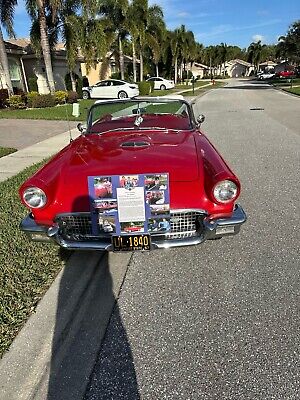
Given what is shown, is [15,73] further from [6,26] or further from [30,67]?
[6,26]

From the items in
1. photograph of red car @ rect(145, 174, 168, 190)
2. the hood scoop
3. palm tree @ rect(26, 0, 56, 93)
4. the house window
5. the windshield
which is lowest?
photograph of red car @ rect(145, 174, 168, 190)

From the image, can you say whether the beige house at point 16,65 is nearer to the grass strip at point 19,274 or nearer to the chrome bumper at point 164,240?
the grass strip at point 19,274

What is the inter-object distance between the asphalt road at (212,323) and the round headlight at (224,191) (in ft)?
2.32

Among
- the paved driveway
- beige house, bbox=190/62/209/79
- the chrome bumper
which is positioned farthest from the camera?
beige house, bbox=190/62/209/79

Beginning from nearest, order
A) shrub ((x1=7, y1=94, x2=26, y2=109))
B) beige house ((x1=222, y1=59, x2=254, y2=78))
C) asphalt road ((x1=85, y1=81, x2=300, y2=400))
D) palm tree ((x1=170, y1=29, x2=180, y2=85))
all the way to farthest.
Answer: asphalt road ((x1=85, y1=81, x2=300, y2=400)), shrub ((x1=7, y1=94, x2=26, y2=109)), palm tree ((x1=170, y1=29, x2=180, y2=85)), beige house ((x1=222, y1=59, x2=254, y2=78))

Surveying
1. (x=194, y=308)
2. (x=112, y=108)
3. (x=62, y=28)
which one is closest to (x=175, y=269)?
(x=194, y=308)

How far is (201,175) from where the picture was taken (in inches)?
114

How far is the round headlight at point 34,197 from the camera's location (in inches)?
114

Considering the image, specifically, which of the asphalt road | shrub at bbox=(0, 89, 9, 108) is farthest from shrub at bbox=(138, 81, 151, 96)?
the asphalt road

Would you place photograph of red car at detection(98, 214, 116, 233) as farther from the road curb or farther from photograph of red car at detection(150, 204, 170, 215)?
the road curb

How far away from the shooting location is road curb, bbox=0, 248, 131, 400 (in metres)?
→ 2.01

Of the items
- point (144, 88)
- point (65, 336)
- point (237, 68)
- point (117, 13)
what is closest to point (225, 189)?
point (65, 336)

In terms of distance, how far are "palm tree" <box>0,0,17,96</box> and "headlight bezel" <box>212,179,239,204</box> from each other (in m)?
18.2

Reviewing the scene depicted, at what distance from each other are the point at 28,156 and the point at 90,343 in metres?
6.22
